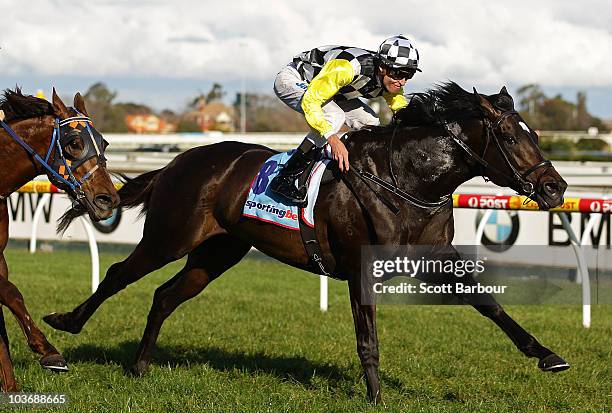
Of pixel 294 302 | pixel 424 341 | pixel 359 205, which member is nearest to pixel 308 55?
pixel 359 205

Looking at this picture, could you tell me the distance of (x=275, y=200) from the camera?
524cm

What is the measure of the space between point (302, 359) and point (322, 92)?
6.62ft

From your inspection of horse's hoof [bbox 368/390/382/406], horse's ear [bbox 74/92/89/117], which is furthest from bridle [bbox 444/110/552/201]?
horse's ear [bbox 74/92/89/117]

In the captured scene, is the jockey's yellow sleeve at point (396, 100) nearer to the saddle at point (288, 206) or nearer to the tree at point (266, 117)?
the saddle at point (288, 206)

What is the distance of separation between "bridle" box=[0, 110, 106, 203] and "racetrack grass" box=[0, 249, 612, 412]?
1124 mm

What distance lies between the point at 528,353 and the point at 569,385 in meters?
0.76

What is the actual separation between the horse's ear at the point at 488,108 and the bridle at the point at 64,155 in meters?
2.01

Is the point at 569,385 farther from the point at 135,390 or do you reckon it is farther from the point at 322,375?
the point at 135,390

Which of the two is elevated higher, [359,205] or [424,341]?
[359,205]

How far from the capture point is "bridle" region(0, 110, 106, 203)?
4.76 m

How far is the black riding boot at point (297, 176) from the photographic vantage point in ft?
16.6

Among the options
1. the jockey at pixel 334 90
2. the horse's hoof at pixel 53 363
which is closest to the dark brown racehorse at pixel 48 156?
the horse's hoof at pixel 53 363

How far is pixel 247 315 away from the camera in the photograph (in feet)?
26.3

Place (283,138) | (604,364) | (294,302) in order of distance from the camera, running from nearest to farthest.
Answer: (604,364) < (294,302) < (283,138)
